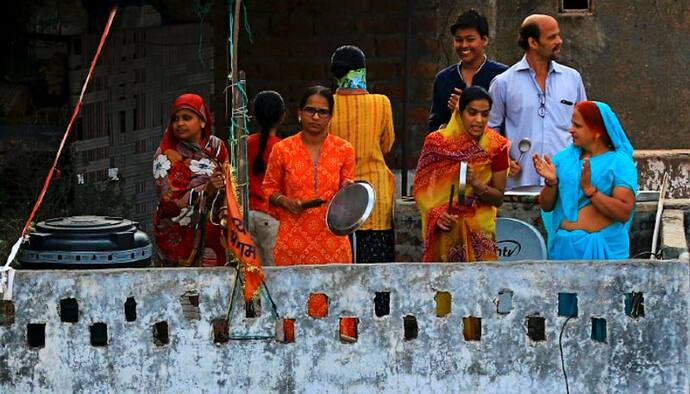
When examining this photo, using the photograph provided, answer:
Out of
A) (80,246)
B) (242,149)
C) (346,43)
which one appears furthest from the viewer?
(346,43)

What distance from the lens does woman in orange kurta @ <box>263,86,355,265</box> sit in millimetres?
8391

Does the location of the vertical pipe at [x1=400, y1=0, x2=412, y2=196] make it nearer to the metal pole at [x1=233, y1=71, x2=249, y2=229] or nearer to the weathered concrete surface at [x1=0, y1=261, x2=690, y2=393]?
the metal pole at [x1=233, y1=71, x2=249, y2=229]

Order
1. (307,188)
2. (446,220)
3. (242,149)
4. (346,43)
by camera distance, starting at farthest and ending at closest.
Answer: (346,43) < (446,220) < (307,188) < (242,149)

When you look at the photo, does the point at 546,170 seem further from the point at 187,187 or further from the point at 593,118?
the point at 187,187

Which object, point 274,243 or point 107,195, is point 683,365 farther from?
point 107,195

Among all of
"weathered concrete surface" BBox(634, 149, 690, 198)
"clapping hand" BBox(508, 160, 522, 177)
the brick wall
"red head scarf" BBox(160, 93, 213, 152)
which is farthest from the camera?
"weathered concrete surface" BBox(634, 149, 690, 198)

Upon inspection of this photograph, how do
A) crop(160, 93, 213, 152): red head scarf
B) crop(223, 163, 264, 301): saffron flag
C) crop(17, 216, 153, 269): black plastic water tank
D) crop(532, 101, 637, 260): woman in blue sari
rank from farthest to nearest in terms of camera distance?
1. crop(160, 93, 213, 152): red head scarf
2. crop(532, 101, 637, 260): woman in blue sari
3. crop(17, 216, 153, 269): black plastic water tank
4. crop(223, 163, 264, 301): saffron flag

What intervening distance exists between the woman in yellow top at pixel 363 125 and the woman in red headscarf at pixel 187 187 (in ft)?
2.32

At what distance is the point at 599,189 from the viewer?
318 inches

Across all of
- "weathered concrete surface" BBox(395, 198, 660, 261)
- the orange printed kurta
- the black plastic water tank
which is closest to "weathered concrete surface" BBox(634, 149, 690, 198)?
"weathered concrete surface" BBox(395, 198, 660, 261)

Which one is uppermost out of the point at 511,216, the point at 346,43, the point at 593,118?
the point at 346,43

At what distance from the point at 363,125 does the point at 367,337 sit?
1.81 meters

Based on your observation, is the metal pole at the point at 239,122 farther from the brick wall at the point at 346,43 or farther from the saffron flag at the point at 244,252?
the brick wall at the point at 346,43

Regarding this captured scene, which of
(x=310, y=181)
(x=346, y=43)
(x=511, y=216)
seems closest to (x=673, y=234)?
(x=511, y=216)
